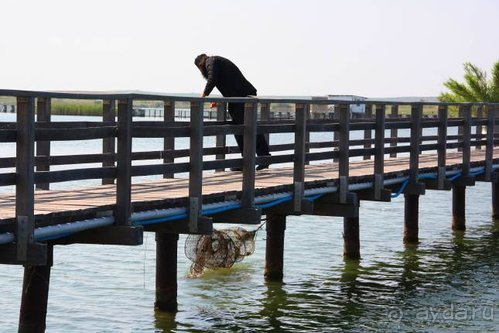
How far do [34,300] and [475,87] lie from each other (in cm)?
3600

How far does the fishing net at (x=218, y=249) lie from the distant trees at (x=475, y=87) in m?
27.4

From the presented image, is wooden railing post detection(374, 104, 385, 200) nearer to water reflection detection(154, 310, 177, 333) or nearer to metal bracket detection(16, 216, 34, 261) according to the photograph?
water reflection detection(154, 310, 177, 333)

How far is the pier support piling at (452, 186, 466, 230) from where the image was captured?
25.5 metres

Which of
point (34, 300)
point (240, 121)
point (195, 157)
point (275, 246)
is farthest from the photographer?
point (275, 246)

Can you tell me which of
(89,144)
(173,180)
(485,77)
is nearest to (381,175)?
(173,180)

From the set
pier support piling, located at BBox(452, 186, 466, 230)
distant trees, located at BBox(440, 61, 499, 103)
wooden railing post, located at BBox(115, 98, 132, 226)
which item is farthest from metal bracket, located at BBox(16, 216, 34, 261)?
distant trees, located at BBox(440, 61, 499, 103)

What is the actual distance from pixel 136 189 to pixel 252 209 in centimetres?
128

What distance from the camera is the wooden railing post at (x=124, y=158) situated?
36.4 ft

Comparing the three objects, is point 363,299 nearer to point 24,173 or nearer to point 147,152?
point 147,152

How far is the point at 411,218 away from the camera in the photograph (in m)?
23.3

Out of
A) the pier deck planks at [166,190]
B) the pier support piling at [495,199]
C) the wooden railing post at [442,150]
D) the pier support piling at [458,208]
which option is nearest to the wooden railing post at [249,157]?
the pier deck planks at [166,190]

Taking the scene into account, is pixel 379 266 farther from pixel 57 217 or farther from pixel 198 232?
pixel 57 217

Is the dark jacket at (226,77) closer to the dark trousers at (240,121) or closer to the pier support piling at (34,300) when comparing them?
the dark trousers at (240,121)

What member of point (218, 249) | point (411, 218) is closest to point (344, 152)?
point (218, 249)
